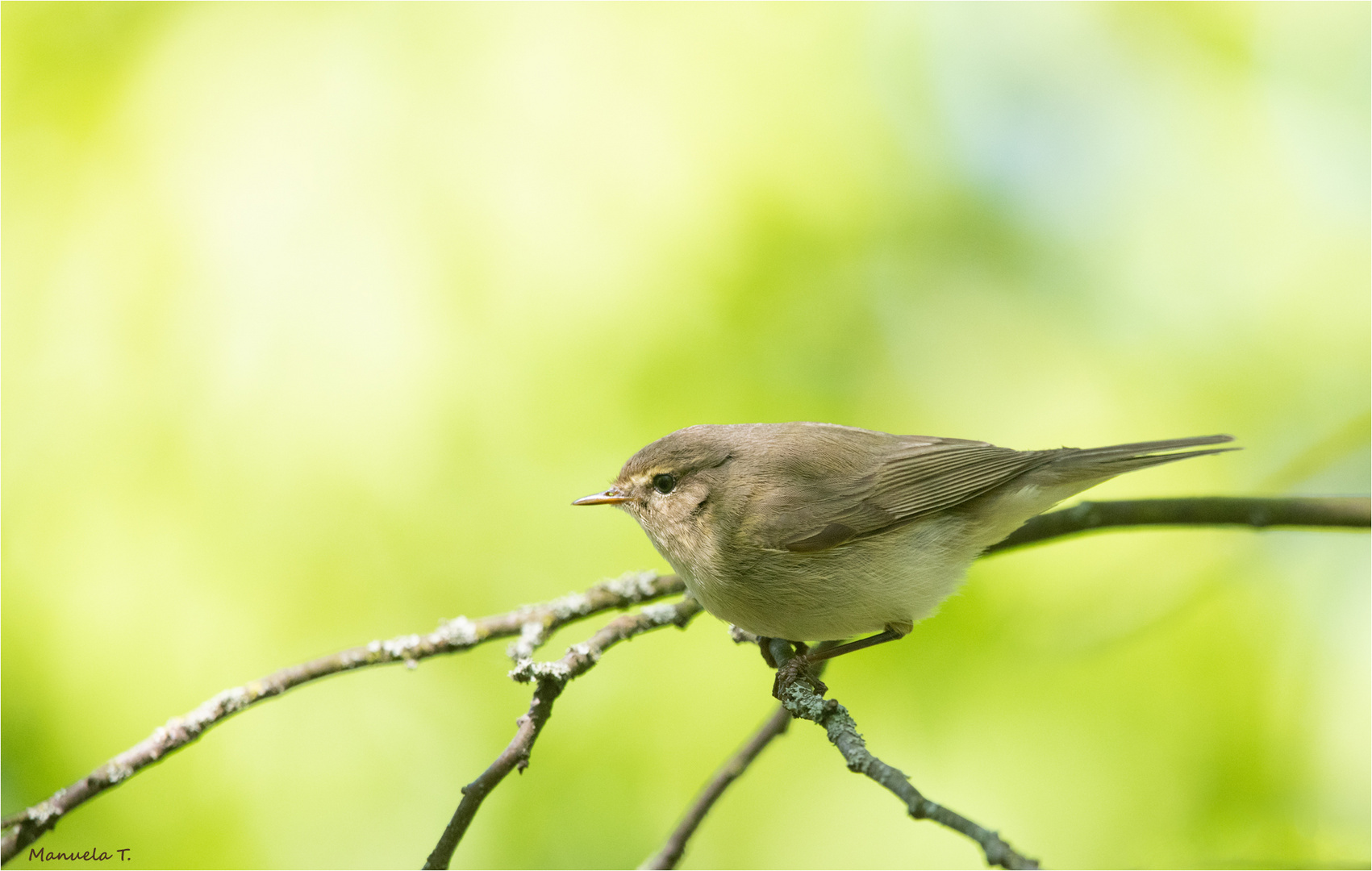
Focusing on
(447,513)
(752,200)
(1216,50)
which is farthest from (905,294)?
(447,513)

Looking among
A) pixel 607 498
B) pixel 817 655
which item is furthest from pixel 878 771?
pixel 607 498

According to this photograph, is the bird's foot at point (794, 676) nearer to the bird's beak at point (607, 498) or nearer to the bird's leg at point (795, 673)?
the bird's leg at point (795, 673)

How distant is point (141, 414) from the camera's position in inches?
133

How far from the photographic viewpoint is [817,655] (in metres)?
2.39

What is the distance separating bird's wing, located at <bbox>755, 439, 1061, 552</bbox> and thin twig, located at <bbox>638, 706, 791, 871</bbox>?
0.46m

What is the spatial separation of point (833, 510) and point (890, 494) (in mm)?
199

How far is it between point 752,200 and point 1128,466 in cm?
177

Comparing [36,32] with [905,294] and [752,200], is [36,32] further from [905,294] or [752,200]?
[905,294]

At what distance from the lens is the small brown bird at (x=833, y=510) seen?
2.35 meters

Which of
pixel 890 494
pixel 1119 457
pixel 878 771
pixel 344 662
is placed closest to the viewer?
pixel 878 771
